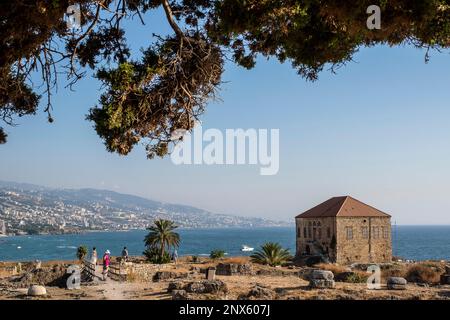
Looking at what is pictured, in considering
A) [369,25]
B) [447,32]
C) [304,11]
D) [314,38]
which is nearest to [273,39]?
[314,38]

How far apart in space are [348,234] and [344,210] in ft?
7.19

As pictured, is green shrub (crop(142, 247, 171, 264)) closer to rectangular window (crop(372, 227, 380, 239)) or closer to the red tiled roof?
the red tiled roof

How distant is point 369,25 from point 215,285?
46.5 ft

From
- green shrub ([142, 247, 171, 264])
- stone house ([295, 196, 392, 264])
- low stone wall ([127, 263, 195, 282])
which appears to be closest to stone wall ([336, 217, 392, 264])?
stone house ([295, 196, 392, 264])

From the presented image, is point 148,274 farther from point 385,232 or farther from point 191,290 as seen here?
point 385,232

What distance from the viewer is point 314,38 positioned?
9.02m

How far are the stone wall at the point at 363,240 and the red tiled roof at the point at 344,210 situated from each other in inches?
14.7

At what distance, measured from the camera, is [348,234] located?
4638 cm

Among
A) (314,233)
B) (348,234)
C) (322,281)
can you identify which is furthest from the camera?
(314,233)

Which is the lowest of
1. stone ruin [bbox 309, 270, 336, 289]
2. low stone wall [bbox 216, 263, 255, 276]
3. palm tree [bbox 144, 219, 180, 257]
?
low stone wall [bbox 216, 263, 255, 276]

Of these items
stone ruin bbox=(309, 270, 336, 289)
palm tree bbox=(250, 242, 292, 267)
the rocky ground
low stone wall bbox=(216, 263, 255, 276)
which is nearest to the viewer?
the rocky ground

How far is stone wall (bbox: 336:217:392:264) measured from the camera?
1810 inches

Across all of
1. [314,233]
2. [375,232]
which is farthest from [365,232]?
[314,233]
